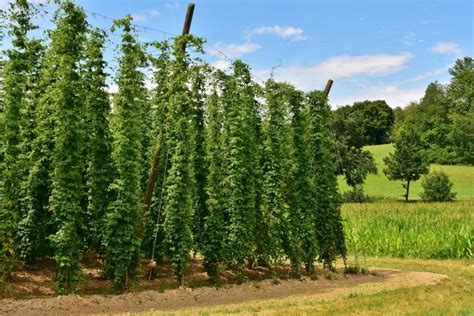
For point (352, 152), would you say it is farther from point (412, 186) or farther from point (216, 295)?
point (216, 295)

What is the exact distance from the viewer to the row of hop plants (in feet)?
36.5

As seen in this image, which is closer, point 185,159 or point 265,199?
point 185,159

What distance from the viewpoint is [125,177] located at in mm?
11711

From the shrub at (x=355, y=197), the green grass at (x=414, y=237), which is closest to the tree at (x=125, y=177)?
the green grass at (x=414, y=237)

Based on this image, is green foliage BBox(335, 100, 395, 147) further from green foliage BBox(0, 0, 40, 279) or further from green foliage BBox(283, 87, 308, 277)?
green foliage BBox(0, 0, 40, 279)

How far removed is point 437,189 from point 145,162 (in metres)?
42.1

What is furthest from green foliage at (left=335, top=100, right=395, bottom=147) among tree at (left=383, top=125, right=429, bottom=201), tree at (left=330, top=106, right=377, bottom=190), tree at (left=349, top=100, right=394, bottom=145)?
tree at (left=383, top=125, right=429, bottom=201)

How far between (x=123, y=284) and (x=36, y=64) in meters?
6.57

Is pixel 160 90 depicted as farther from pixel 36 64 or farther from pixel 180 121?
pixel 36 64

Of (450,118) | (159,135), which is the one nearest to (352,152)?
(450,118)

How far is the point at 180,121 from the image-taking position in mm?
12680

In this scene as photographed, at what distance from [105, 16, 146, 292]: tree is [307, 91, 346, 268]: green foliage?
646 centimetres

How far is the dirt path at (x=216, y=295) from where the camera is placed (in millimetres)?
9934

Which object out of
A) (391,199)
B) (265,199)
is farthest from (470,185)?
(265,199)
